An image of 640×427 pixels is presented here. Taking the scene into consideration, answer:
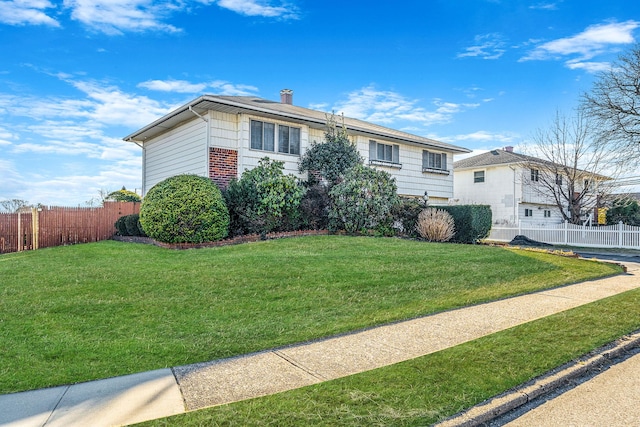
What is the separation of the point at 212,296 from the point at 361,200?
810 centimetres

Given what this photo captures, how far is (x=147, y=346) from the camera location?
4.69 m

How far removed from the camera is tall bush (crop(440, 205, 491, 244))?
16.7 meters

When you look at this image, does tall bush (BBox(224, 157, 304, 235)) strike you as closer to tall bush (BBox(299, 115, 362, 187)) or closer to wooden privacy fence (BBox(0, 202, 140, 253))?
tall bush (BBox(299, 115, 362, 187))

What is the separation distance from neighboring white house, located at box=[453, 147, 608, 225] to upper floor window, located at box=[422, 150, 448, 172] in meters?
→ 4.10

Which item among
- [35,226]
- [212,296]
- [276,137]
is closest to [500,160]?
[276,137]

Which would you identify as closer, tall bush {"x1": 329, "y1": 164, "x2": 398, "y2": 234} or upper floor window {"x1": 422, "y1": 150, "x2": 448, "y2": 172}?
tall bush {"x1": 329, "y1": 164, "x2": 398, "y2": 234}

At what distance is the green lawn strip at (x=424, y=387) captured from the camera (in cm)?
303

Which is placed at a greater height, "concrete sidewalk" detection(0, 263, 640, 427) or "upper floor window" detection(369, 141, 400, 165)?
"upper floor window" detection(369, 141, 400, 165)

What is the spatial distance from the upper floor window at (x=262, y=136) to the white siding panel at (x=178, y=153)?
178 centimetres

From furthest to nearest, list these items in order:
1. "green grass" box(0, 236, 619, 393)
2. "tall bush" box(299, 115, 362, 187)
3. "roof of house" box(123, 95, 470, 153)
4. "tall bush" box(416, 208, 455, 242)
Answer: "tall bush" box(299, 115, 362, 187)
"tall bush" box(416, 208, 455, 242)
"roof of house" box(123, 95, 470, 153)
"green grass" box(0, 236, 619, 393)

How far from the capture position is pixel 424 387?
357cm

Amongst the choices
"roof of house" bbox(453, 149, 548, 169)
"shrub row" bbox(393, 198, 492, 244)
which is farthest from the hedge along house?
"roof of house" bbox(453, 149, 548, 169)

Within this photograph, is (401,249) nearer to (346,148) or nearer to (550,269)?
(550,269)

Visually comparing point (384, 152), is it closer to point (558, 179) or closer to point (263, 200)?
point (263, 200)
